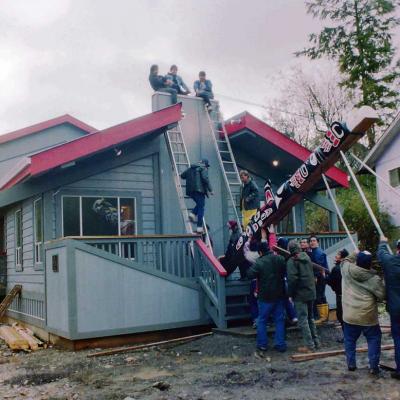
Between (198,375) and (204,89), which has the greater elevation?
(204,89)

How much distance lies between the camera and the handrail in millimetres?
10385

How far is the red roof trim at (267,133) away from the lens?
13375 millimetres

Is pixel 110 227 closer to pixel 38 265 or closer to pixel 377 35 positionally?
pixel 38 265

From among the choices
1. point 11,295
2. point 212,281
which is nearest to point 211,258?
point 212,281

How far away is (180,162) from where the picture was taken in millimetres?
13203

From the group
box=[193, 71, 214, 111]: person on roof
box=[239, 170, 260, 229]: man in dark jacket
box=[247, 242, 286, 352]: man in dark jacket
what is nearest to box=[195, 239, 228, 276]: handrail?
box=[239, 170, 260, 229]: man in dark jacket

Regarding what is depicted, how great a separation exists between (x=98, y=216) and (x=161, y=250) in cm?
210

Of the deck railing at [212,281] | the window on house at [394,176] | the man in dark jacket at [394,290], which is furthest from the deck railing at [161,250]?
the window on house at [394,176]

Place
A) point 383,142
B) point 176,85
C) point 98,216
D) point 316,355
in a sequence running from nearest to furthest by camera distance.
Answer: point 316,355
point 98,216
point 176,85
point 383,142

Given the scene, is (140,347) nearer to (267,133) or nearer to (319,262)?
(319,262)

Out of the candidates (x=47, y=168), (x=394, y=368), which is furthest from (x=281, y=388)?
(x=47, y=168)

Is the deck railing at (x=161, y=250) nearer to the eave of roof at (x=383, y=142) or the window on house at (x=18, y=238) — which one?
the window on house at (x=18, y=238)

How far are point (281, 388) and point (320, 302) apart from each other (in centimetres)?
476

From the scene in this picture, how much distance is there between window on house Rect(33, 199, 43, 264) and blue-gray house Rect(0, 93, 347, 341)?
5 cm
